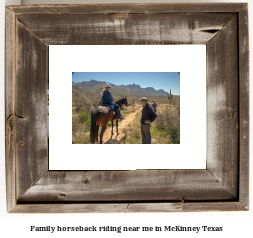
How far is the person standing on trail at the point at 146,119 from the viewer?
2.19 feet

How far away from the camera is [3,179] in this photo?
693 millimetres

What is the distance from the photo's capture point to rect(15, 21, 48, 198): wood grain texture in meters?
0.64

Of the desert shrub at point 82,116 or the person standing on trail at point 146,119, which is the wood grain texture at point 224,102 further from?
the desert shrub at point 82,116

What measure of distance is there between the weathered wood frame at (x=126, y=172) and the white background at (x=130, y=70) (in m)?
0.02

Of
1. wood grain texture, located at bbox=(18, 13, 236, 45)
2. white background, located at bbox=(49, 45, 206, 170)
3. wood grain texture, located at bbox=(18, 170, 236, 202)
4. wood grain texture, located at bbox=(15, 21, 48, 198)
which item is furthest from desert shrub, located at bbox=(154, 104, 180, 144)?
wood grain texture, located at bbox=(15, 21, 48, 198)

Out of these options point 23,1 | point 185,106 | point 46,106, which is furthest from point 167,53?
point 23,1

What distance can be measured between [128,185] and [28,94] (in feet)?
1.53

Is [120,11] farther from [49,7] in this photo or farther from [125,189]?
[125,189]

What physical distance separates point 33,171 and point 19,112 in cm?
21

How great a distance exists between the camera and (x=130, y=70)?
0.66m

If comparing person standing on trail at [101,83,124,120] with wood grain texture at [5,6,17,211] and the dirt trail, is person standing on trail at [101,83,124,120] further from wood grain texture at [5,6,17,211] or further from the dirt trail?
wood grain texture at [5,6,17,211]

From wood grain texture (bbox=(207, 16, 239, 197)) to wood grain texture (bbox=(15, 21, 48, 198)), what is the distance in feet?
1.90
